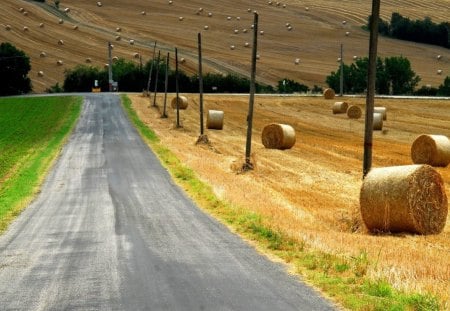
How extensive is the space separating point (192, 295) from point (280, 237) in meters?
5.05

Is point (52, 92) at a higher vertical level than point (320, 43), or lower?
lower

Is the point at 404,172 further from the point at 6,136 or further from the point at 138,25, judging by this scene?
the point at 138,25

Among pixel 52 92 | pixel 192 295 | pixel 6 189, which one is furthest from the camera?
pixel 52 92

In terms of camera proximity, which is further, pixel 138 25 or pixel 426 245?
pixel 138 25

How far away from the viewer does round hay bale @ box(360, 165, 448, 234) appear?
18828mm

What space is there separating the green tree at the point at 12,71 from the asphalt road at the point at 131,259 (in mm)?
72676

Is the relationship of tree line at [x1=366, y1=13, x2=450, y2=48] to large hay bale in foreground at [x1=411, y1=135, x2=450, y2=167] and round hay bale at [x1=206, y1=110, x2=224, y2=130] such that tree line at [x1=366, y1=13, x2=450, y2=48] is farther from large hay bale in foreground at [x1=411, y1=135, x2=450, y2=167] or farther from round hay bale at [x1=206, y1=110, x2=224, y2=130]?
large hay bale in foreground at [x1=411, y1=135, x2=450, y2=167]

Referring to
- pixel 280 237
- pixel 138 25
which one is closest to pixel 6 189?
pixel 280 237

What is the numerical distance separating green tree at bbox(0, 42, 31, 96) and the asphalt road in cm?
7268

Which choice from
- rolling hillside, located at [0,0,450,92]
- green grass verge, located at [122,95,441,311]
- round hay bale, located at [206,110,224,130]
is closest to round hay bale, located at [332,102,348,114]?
round hay bale, located at [206,110,224,130]

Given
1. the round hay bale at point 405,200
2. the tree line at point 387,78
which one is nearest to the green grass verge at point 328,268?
the round hay bale at point 405,200

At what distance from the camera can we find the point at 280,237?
16.7 metres

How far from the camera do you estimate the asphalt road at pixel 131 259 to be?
11789 millimetres

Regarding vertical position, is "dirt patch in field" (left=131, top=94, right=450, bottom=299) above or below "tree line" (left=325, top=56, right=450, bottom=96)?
below
